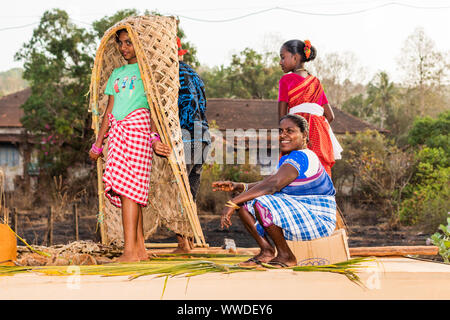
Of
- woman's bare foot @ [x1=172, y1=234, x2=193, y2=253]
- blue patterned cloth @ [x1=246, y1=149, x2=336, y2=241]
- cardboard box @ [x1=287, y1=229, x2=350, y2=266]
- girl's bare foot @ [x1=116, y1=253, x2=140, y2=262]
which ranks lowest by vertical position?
woman's bare foot @ [x1=172, y1=234, x2=193, y2=253]

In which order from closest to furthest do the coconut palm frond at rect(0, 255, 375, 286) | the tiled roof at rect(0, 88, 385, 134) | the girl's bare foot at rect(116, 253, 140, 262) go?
the coconut palm frond at rect(0, 255, 375, 286), the girl's bare foot at rect(116, 253, 140, 262), the tiled roof at rect(0, 88, 385, 134)

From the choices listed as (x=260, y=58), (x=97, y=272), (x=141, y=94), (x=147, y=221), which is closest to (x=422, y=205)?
(x=147, y=221)

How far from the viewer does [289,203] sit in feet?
11.1

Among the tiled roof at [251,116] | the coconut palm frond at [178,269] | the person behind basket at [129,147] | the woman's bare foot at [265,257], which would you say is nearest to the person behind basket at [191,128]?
the person behind basket at [129,147]

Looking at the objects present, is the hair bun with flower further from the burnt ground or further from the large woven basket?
the burnt ground

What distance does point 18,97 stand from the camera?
23.7 metres

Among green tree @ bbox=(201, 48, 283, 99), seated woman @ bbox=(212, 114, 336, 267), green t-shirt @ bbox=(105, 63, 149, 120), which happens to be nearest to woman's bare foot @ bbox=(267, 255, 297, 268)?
seated woman @ bbox=(212, 114, 336, 267)

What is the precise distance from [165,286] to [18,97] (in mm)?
23150

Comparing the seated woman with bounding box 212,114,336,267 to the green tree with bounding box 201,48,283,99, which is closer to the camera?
the seated woman with bounding box 212,114,336,267

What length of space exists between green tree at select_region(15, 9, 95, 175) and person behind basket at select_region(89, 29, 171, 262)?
913cm

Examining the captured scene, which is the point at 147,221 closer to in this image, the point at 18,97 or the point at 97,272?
the point at 97,272

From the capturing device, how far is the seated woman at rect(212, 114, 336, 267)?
330 centimetres

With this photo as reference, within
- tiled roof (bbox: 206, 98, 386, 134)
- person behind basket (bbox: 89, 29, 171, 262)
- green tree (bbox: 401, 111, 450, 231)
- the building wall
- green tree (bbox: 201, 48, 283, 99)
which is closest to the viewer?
person behind basket (bbox: 89, 29, 171, 262)

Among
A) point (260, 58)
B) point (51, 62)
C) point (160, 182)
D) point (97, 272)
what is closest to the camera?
point (97, 272)
